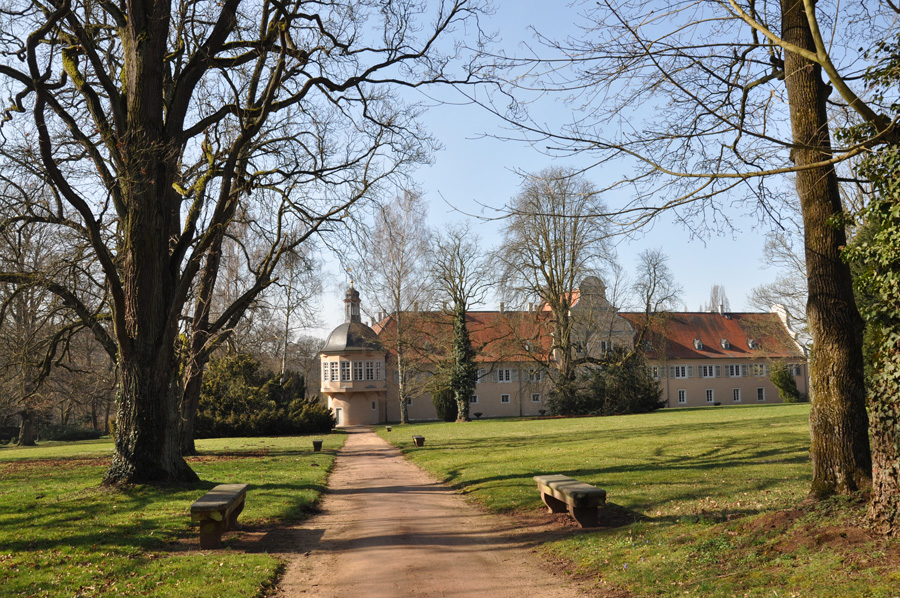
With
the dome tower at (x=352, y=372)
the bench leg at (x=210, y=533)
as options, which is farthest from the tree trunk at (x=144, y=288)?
the dome tower at (x=352, y=372)

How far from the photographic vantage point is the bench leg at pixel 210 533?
27.1 feet

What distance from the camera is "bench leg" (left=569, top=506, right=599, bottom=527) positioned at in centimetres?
867

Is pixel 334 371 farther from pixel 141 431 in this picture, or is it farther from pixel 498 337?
pixel 141 431

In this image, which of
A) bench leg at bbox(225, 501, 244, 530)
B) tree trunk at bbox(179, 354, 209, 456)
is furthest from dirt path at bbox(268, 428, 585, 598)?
tree trunk at bbox(179, 354, 209, 456)

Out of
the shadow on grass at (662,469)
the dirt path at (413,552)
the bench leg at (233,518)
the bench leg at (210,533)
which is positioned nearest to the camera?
the dirt path at (413,552)

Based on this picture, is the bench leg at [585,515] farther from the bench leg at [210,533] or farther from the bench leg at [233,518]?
the bench leg at [233,518]

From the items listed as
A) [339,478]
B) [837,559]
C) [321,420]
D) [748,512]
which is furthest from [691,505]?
[321,420]

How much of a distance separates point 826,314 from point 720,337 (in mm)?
62956

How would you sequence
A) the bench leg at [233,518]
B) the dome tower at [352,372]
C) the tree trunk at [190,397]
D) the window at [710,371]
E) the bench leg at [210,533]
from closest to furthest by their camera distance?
1. the bench leg at [210,533]
2. the bench leg at [233,518]
3. the tree trunk at [190,397]
4. the dome tower at [352,372]
5. the window at [710,371]

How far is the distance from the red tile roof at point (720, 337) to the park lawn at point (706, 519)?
142 feet

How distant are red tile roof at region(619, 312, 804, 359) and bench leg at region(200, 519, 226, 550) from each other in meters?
52.6

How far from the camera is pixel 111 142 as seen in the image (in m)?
12.1

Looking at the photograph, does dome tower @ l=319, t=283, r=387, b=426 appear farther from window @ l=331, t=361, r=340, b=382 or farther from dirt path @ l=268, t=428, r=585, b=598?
dirt path @ l=268, t=428, r=585, b=598

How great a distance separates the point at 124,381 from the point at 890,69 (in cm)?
1251
